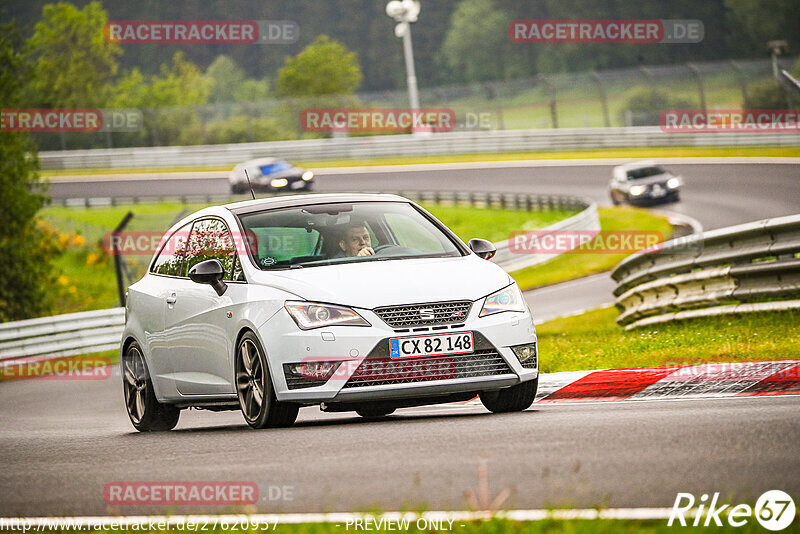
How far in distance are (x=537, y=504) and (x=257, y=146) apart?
56.0 meters

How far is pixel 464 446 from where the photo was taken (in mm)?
6625

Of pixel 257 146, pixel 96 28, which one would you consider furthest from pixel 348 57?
pixel 257 146

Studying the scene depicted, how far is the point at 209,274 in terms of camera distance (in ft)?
29.2

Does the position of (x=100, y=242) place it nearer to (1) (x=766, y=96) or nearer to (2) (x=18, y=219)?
(2) (x=18, y=219)

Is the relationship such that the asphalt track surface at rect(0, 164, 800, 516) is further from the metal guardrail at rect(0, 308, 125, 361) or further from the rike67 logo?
the metal guardrail at rect(0, 308, 125, 361)

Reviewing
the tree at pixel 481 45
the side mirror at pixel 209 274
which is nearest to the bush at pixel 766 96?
the side mirror at pixel 209 274

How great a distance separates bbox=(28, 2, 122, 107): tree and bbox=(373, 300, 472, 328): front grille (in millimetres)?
85801

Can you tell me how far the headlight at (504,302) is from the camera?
27.1 ft

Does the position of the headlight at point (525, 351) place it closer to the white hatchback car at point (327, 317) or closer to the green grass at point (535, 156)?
the white hatchback car at point (327, 317)

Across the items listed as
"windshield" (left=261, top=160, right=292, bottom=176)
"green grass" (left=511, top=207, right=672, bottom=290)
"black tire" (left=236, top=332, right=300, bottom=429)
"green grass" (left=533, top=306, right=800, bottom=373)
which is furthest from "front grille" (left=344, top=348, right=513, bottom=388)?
"windshield" (left=261, top=160, right=292, bottom=176)

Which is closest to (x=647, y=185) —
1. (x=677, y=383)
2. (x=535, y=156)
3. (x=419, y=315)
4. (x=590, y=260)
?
(x=590, y=260)

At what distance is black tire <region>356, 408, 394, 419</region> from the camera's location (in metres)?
9.16

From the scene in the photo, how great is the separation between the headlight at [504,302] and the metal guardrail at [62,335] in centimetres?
1813

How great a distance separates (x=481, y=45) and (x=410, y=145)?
64.5 meters
